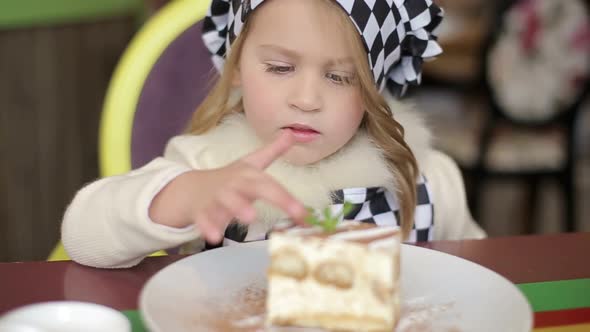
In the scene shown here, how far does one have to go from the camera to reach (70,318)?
0.84 meters

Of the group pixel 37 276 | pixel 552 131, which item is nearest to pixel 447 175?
pixel 37 276

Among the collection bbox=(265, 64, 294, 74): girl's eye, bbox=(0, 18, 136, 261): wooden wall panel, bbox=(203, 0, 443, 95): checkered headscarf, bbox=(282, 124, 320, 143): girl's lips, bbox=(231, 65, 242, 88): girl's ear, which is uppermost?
bbox=(203, 0, 443, 95): checkered headscarf

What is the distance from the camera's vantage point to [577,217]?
10.5 feet

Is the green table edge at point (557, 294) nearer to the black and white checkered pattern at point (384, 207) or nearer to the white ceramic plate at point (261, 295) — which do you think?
the white ceramic plate at point (261, 295)

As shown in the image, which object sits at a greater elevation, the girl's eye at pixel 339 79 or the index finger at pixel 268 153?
the girl's eye at pixel 339 79

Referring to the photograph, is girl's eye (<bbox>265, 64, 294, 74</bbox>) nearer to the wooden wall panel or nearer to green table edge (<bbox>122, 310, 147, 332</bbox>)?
green table edge (<bbox>122, 310, 147, 332</bbox>)

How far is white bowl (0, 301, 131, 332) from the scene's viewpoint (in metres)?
0.82

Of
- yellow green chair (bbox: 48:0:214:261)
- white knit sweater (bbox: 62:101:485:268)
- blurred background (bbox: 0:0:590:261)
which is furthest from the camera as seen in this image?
blurred background (bbox: 0:0:590:261)

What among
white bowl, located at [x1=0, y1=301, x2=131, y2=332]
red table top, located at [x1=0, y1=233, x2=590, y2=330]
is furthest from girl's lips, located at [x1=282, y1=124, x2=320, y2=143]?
white bowl, located at [x1=0, y1=301, x2=131, y2=332]

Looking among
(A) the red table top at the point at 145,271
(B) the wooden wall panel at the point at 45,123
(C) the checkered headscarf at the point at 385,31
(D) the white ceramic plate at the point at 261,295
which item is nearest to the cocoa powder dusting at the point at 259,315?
(D) the white ceramic plate at the point at 261,295

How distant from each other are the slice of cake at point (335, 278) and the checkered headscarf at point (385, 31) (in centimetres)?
48

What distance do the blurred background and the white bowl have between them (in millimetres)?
2119

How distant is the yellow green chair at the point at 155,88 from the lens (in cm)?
159

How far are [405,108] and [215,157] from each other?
34 centimetres
